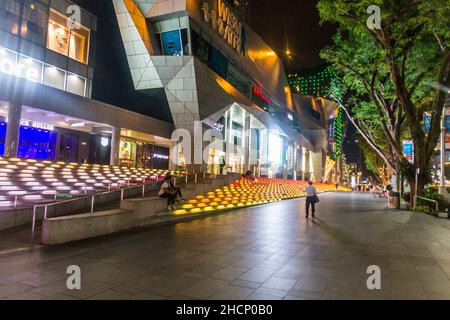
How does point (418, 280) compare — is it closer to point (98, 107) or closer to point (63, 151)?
point (98, 107)

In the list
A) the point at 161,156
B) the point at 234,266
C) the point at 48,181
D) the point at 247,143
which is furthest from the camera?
the point at 247,143

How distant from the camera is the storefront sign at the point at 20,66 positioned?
19250 millimetres

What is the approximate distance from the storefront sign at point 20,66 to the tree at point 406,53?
18.3 metres

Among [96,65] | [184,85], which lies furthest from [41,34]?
[184,85]

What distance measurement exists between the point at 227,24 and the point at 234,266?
2962 centimetres

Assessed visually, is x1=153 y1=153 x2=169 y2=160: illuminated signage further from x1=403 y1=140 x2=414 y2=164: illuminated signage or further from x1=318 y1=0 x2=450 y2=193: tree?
x1=403 y1=140 x2=414 y2=164: illuminated signage

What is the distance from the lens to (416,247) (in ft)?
27.0

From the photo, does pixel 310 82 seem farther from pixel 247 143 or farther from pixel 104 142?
pixel 104 142

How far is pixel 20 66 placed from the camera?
798 inches

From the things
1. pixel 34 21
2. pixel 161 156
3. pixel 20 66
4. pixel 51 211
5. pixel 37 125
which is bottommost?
pixel 51 211

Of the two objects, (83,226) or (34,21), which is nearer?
(83,226)

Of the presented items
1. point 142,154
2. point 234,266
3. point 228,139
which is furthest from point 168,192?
point 228,139

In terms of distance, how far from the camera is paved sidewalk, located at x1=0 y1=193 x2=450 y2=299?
4645 millimetres

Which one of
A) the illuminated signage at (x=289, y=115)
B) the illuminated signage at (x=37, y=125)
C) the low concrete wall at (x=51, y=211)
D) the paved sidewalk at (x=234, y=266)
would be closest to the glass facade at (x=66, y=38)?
the illuminated signage at (x=37, y=125)
